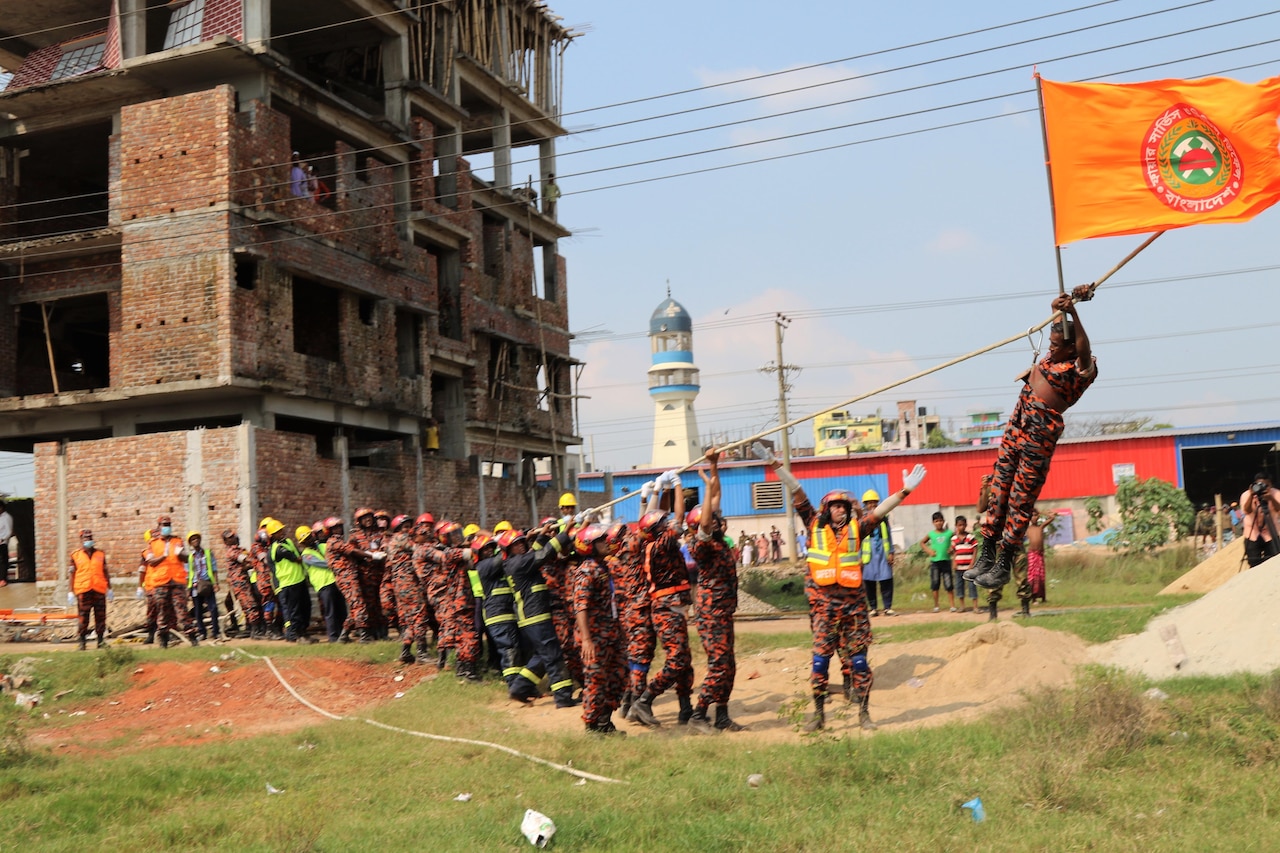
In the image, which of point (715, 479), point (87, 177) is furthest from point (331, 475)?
point (715, 479)

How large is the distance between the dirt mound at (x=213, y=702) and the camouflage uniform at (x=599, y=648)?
11.8 feet

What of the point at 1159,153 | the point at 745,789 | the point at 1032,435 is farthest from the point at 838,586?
the point at 1159,153

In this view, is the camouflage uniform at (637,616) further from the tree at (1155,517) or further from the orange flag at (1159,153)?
the tree at (1155,517)

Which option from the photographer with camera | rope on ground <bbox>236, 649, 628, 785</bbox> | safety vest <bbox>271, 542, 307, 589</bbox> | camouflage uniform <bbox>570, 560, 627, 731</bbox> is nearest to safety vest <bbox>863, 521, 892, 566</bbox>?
the photographer with camera

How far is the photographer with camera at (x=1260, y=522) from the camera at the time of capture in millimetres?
16109

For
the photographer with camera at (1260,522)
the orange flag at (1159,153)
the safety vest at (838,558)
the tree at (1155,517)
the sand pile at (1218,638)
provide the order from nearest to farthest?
1. the orange flag at (1159,153)
2. the safety vest at (838,558)
3. the sand pile at (1218,638)
4. the photographer with camera at (1260,522)
5. the tree at (1155,517)

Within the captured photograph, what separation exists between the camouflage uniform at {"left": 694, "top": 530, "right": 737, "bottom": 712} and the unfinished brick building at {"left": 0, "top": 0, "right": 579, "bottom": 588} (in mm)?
11484

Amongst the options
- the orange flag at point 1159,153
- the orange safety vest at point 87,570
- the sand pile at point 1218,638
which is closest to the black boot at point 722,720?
the sand pile at point 1218,638

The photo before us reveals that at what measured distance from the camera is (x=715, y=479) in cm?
980

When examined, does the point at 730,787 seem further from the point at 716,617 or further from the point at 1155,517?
the point at 1155,517

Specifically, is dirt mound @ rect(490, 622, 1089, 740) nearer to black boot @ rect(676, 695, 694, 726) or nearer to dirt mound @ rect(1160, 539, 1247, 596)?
black boot @ rect(676, 695, 694, 726)

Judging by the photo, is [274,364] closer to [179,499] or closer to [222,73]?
[179,499]

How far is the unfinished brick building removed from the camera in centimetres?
2039

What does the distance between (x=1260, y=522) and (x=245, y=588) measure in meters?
15.5
